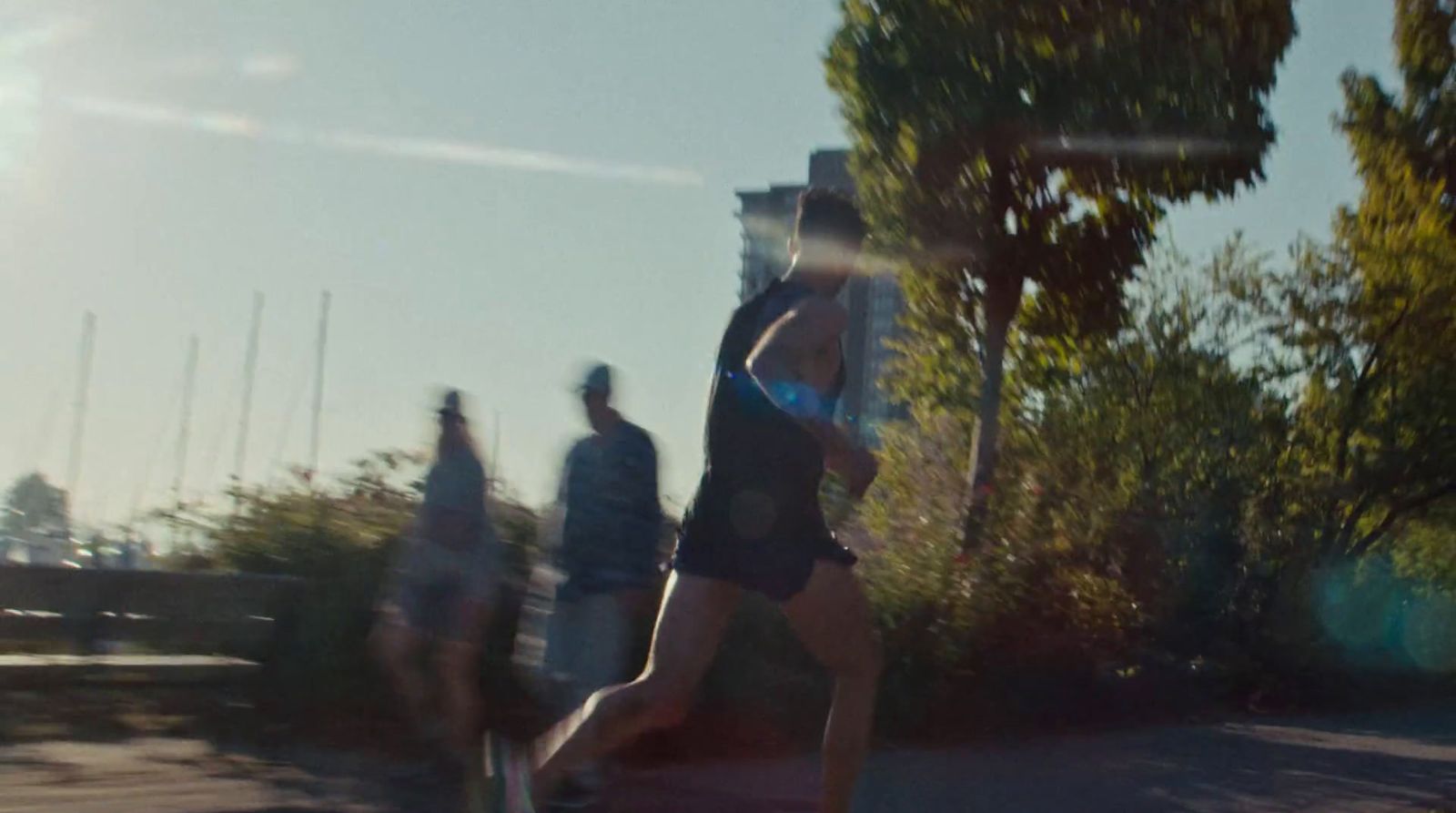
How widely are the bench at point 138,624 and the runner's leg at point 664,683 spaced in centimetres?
508

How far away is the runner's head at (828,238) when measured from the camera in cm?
523

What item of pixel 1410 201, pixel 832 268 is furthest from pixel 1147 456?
pixel 832 268

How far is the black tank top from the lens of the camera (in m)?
4.97

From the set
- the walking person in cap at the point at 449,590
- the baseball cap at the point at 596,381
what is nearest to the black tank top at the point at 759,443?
the baseball cap at the point at 596,381

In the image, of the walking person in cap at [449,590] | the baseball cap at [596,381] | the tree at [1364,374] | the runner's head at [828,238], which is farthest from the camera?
the tree at [1364,374]

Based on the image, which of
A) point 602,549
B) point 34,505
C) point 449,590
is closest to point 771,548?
point 602,549

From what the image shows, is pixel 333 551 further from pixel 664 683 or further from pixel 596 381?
pixel 664 683

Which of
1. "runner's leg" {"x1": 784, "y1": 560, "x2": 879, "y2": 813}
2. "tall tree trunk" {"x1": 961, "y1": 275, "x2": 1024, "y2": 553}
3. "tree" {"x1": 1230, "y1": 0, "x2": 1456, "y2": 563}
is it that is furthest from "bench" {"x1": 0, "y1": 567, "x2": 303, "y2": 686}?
"tree" {"x1": 1230, "y1": 0, "x2": 1456, "y2": 563}

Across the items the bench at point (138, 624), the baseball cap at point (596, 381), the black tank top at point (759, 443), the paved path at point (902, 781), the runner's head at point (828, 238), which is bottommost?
the paved path at point (902, 781)

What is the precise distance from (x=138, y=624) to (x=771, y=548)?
20.8 ft

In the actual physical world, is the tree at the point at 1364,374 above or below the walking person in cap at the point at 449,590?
above

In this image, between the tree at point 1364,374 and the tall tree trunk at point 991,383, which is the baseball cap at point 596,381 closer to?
the tall tree trunk at point 991,383

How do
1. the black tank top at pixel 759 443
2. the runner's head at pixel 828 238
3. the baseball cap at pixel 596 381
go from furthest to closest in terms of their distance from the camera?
the baseball cap at pixel 596 381 → the runner's head at pixel 828 238 → the black tank top at pixel 759 443

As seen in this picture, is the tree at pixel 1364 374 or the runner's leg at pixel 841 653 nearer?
the runner's leg at pixel 841 653
